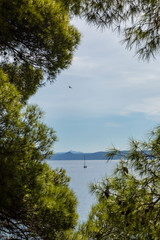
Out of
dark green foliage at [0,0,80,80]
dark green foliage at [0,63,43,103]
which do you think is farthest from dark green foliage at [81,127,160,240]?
dark green foliage at [0,63,43,103]

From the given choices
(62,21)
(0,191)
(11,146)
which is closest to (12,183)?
(0,191)

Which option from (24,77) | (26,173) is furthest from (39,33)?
(26,173)

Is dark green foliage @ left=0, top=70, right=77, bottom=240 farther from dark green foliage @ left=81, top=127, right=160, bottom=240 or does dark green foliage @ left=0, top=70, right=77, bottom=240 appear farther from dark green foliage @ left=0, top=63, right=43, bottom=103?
dark green foliage @ left=0, top=63, right=43, bottom=103

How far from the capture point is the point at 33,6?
367cm

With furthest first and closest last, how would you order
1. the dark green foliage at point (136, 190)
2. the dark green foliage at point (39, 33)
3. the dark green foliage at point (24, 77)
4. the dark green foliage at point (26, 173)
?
1. the dark green foliage at point (24, 77)
2. the dark green foliage at point (39, 33)
3. the dark green foliage at point (26, 173)
4. the dark green foliage at point (136, 190)

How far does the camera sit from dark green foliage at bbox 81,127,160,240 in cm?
246

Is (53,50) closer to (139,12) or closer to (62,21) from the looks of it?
(62,21)

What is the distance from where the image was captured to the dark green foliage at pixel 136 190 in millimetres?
2455

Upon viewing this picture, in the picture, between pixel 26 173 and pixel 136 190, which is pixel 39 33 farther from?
pixel 136 190

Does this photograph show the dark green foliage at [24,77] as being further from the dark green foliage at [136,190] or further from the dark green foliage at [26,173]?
the dark green foliage at [136,190]

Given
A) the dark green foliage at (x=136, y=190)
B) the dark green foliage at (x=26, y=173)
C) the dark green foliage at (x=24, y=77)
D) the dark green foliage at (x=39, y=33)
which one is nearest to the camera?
the dark green foliage at (x=136, y=190)

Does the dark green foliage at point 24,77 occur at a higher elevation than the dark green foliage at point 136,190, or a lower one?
higher

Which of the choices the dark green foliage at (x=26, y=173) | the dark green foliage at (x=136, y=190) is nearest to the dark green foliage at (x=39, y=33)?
the dark green foliage at (x=26, y=173)

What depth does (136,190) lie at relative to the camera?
2.49 metres
